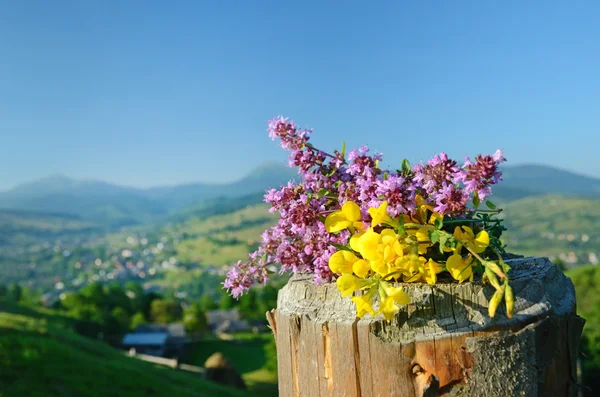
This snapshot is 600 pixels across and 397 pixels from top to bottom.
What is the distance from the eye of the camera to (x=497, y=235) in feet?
7.22

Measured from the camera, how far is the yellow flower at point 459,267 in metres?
1.82

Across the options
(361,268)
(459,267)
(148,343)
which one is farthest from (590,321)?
(148,343)

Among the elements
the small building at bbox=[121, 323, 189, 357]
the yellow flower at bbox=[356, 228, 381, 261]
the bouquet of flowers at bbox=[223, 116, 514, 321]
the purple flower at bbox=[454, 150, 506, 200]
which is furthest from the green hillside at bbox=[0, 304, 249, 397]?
the small building at bbox=[121, 323, 189, 357]

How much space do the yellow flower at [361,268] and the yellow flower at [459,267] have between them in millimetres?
302

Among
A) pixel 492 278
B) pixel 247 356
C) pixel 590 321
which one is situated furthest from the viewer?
pixel 247 356

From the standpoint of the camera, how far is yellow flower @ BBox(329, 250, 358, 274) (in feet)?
6.08

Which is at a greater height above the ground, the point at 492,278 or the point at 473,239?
the point at 473,239

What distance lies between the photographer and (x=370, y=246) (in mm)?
1789

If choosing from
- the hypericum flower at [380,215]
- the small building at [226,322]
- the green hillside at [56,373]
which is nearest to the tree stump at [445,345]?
the hypericum flower at [380,215]

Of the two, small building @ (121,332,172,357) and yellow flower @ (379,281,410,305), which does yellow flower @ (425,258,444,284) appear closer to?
yellow flower @ (379,281,410,305)

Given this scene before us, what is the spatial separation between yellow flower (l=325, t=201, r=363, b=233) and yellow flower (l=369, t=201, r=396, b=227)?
84 mm

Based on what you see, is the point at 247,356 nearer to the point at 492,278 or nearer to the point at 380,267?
the point at 380,267

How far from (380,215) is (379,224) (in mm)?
142

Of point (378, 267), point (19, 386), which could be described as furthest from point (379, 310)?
point (19, 386)
